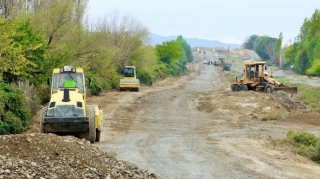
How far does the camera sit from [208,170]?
1323cm

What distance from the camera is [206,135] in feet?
72.0

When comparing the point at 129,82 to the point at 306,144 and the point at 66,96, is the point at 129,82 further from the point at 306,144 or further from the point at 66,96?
the point at 66,96

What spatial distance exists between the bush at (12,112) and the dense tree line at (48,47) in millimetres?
39

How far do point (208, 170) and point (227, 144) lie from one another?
18.3ft

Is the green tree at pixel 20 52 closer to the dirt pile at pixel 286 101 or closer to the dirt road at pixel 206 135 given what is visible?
the dirt road at pixel 206 135

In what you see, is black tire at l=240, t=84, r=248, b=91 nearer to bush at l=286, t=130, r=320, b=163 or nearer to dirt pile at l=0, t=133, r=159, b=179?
bush at l=286, t=130, r=320, b=163

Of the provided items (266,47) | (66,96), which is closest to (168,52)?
(66,96)

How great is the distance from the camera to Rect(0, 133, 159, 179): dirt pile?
945cm

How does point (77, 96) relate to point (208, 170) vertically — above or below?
above

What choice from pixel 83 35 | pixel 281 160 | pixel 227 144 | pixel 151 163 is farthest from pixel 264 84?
pixel 151 163

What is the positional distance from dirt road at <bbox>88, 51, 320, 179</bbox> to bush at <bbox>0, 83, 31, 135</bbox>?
3.48 metres

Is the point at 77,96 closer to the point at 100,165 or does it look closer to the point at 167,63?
the point at 100,165

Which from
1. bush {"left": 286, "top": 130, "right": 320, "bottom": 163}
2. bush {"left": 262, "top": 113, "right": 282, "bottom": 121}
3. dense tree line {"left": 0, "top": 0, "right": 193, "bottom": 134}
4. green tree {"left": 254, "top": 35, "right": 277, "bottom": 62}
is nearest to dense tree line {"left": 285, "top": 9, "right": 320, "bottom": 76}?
dense tree line {"left": 0, "top": 0, "right": 193, "bottom": 134}

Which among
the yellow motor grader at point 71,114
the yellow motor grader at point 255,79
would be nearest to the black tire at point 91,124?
the yellow motor grader at point 71,114
